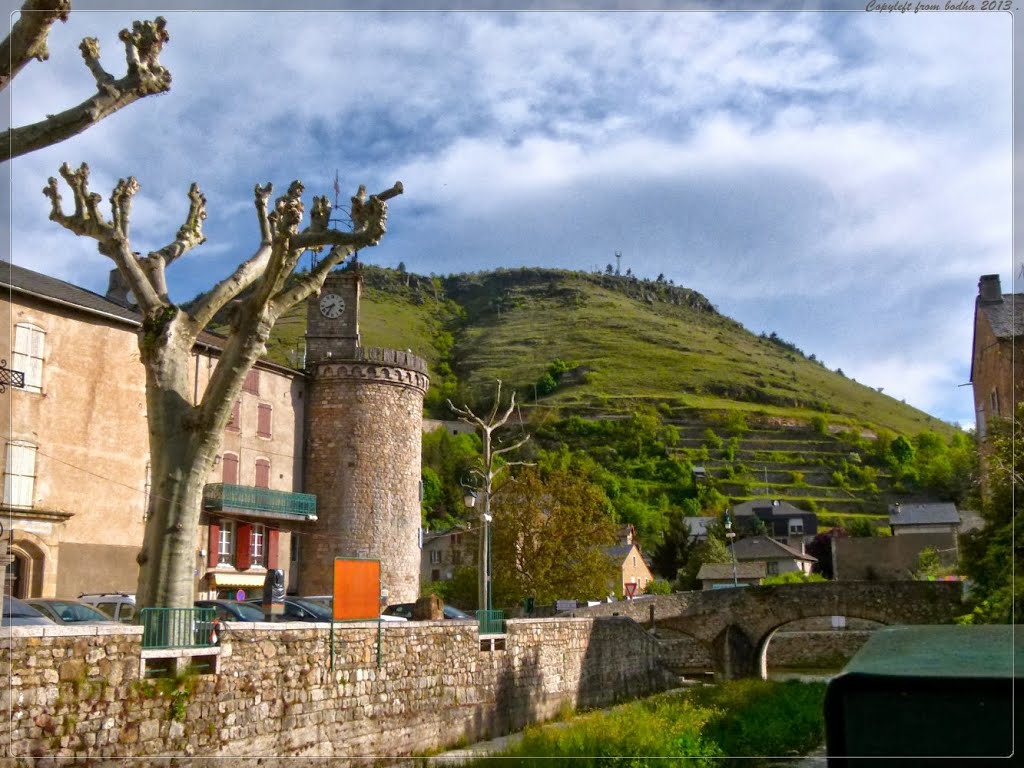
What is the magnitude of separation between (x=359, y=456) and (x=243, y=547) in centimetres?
518

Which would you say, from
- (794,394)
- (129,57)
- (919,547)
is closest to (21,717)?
(129,57)

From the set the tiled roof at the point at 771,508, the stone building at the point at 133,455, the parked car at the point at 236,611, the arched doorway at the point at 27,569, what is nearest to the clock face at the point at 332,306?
the stone building at the point at 133,455

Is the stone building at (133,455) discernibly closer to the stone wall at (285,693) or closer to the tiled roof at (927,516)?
the stone wall at (285,693)

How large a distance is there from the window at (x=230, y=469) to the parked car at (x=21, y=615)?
52.8ft

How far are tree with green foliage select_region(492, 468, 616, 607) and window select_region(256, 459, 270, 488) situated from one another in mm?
12438

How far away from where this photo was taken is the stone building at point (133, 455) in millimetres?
24641

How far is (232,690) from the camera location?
13523 millimetres

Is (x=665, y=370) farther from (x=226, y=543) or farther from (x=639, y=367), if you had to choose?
(x=226, y=543)

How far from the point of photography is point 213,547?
30344 millimetres

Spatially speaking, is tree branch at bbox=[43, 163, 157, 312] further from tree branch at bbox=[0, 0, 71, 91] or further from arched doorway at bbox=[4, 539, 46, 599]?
arched doorway at bbox=[4, 539, 46, 599]

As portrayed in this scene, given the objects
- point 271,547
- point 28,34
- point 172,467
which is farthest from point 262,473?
point 28,34

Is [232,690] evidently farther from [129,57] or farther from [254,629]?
[129,57]

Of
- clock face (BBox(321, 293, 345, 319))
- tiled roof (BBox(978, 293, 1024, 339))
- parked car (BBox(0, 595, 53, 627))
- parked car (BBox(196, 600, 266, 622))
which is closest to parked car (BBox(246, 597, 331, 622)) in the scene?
parked car (BBox(196, 600, 266, 622))

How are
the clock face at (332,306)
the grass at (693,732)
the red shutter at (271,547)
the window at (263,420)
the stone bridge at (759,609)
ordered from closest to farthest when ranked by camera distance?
the grass at (693,732) < the red shutter at (271,547) < the window at (263,420) < the clock face at (332,306) < the stone bridge at (759,609)
